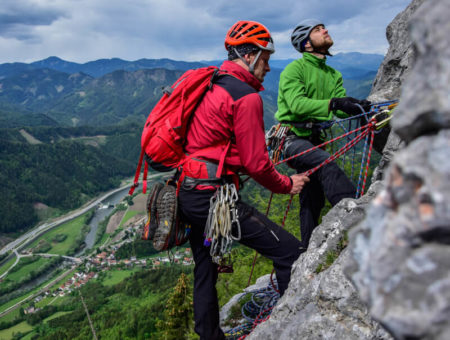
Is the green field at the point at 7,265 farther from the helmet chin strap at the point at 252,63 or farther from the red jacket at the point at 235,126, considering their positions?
the helmet chin strap at the point at 252,63

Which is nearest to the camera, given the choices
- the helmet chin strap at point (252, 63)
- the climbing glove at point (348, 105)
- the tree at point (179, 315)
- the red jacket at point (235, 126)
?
the red jacket at point (235, 126)

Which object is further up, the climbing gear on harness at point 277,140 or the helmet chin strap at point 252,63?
the helmet chin strap at point 252,63

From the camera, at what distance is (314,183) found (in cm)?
452

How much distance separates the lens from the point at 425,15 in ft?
3.51

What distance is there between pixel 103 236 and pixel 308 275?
330 feet

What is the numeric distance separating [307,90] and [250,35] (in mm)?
1470

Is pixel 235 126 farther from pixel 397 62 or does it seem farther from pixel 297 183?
pixel 397 62

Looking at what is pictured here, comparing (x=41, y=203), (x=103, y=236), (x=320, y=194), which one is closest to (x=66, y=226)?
(x=103, y=236)

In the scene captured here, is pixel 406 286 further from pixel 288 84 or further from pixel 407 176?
pixel 288 84

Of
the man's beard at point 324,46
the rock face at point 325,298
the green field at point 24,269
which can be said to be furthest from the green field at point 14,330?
the man's beard at point 324,46

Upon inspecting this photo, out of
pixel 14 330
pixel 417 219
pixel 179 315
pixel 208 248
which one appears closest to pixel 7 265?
pixel 14 330

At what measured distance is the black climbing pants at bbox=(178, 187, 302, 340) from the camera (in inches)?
126

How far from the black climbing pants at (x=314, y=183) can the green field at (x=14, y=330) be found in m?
76.6

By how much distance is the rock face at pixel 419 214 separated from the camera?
0.97 m
